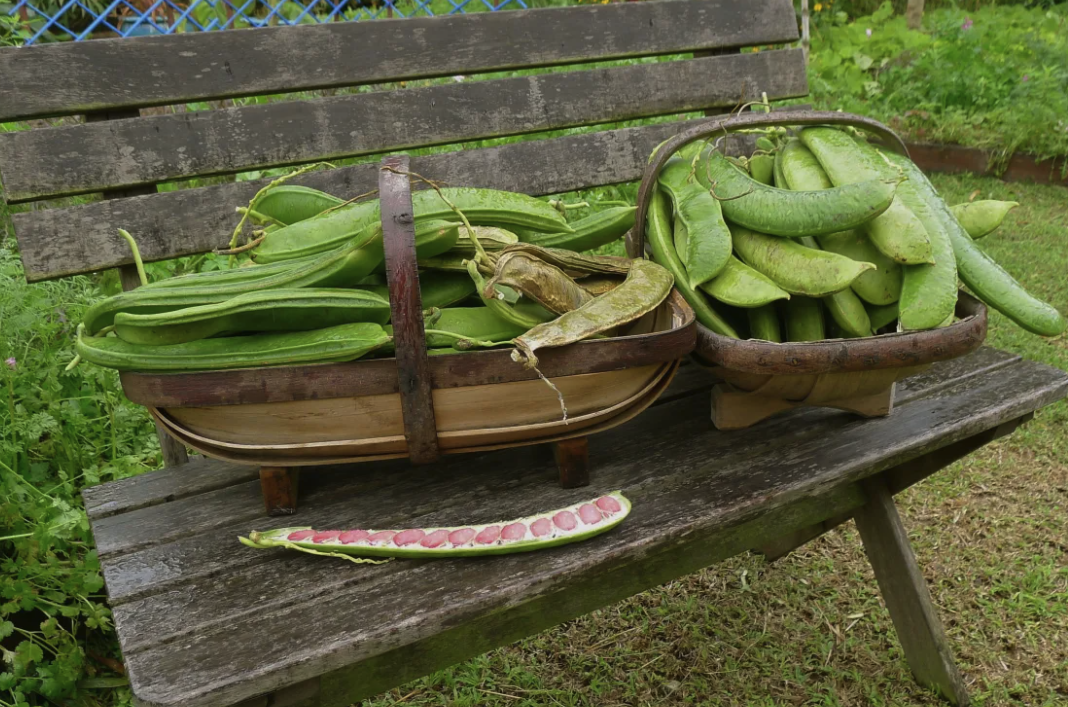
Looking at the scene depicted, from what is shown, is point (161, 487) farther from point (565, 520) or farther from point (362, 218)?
point (565, 520)

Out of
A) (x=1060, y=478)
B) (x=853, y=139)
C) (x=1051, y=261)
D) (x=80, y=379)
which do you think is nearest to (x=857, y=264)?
(x=853, y=139)

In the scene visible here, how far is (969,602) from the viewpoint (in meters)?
2.57

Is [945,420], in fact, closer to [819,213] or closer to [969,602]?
[819,213]

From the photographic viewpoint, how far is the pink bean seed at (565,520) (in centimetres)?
143

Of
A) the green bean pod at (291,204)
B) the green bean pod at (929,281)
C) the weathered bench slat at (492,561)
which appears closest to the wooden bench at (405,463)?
the weathered bench slat at (492,561)

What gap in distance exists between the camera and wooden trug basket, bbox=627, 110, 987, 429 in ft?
4.82

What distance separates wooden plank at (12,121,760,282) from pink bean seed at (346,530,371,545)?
3.27 ft

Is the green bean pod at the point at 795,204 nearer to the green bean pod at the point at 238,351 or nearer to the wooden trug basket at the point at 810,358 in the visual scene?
the wooden trug basket at the point at 810,358

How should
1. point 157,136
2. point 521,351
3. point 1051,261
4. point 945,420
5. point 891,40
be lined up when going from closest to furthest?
1. point 521,351
2. point 945,420
3. point 157,136
4. point 1051,261
5. point 891,40

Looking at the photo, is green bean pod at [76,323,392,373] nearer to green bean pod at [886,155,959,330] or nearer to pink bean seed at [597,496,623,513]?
pink bean seed at [597,496,623,513]

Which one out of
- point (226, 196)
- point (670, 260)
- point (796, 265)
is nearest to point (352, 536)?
point (670, 260)

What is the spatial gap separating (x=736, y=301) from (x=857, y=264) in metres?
0.22

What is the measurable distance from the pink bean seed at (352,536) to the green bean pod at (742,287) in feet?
2.62

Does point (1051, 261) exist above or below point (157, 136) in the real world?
below
